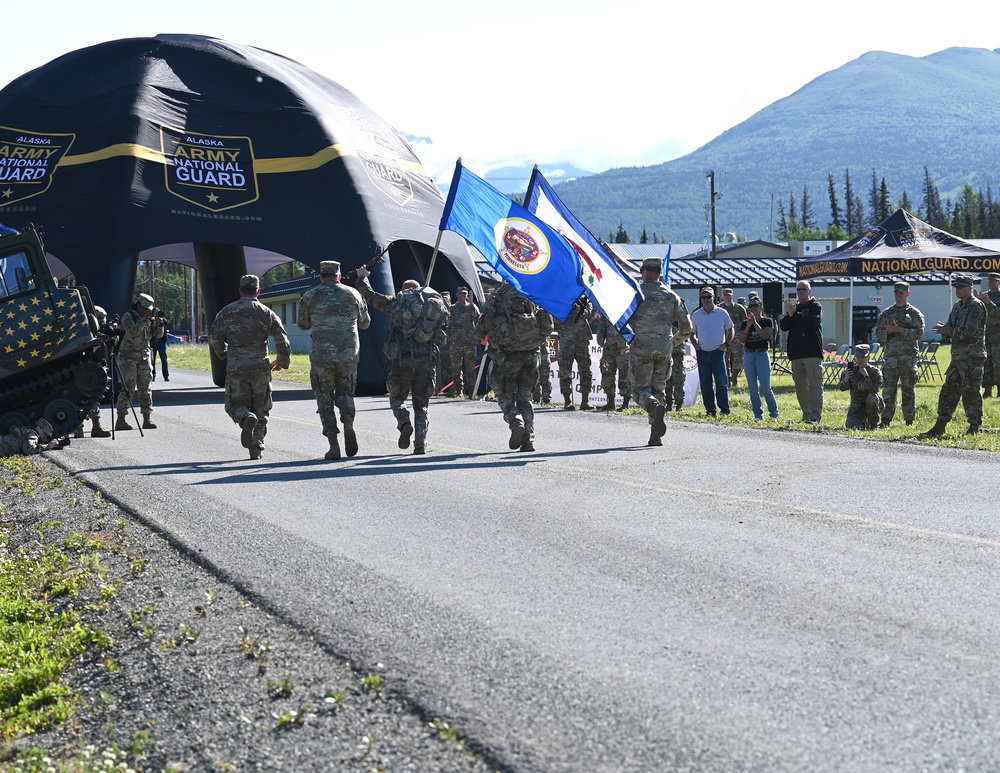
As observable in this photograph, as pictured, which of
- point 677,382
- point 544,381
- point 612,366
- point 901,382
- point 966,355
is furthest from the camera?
point 544,381

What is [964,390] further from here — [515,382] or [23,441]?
[23,441]

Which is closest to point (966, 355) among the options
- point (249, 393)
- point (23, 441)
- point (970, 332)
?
point (970, 332)

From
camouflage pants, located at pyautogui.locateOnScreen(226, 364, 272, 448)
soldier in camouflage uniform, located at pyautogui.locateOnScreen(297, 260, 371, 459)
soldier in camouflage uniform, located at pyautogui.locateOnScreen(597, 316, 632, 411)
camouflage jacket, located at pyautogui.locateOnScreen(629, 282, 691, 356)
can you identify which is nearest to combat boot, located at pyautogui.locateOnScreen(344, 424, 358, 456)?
soldier in camouflage uniform, located at pyautogui.locateOnScreen(297, 260, 371, 459)

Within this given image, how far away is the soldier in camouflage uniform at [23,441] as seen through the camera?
48.4 ft

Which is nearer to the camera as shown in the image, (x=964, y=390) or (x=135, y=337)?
(x=964, y=390)

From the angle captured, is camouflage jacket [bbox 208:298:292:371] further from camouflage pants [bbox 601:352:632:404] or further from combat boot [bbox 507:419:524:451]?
camouflage pants [bbox 601:352:632:404]

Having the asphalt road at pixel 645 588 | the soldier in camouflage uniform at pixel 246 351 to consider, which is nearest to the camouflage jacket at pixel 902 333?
the asphalt road at pixel 645 588

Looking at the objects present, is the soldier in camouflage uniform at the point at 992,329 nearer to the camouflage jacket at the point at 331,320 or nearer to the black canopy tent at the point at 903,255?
the black canopy tent at the point at 903,255

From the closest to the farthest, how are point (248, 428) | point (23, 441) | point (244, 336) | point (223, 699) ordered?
point (223, 699) < point (248, 428) < point (244, 336) < point (23, 441)

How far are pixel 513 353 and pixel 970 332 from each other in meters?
6.02

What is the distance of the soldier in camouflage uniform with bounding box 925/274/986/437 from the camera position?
1453 centimetres

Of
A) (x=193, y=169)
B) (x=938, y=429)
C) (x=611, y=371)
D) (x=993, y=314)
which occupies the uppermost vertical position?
(x=193, y=169)

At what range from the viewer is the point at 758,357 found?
1770cm

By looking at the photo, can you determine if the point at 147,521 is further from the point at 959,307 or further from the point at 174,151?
the point at 174,151
